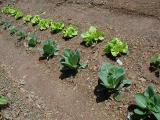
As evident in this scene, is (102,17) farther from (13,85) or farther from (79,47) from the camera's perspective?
(13,85)

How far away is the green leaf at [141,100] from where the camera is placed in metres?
5.49

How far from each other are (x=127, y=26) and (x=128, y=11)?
662 mm

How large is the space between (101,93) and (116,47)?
42.9 inches

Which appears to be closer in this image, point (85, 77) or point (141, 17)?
point (85, 77)

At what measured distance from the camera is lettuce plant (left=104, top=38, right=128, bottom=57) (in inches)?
270

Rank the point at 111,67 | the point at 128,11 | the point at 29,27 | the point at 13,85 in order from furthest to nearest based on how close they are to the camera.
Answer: the point at 29,27 → the point at 128,11 → the point at 13,85 → the point at 111,67

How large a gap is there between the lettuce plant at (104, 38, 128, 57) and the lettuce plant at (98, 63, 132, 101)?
25.0 inches

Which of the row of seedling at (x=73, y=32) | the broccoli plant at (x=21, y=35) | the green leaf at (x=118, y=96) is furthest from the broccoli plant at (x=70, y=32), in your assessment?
the green leaf at (x=118, y=96)

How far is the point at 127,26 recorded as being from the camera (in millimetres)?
7844

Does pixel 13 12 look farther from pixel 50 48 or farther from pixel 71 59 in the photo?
pixel 71 59

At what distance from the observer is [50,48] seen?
7.71 m

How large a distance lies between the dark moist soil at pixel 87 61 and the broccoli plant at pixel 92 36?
0.13m

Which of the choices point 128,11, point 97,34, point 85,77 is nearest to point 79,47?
point 97,34

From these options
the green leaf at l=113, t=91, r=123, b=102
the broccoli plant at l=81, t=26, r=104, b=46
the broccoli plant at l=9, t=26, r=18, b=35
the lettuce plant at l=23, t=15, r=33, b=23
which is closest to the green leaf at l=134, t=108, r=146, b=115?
the green leaf at l=113, t=91, r=123, b=102
